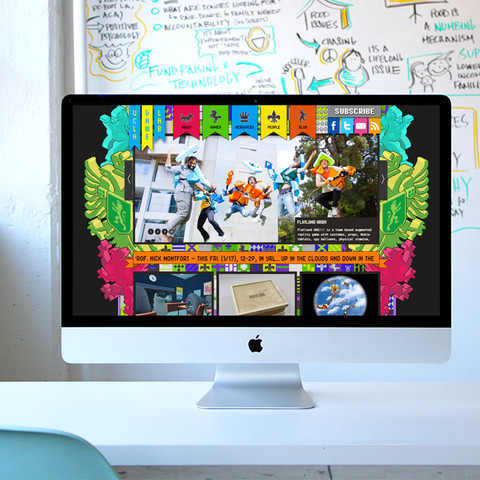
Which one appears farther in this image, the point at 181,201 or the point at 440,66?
the point at 440,66

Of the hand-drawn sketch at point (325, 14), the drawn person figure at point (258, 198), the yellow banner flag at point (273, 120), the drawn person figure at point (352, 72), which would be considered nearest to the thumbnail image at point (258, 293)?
the drawn person figure at point (258, 198)

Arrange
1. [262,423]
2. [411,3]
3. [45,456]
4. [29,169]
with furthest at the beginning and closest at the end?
[411,3], [29,169], [262,423], [45,456]

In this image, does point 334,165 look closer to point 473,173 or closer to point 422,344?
point 422,344

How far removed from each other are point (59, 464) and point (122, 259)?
0.48 metres

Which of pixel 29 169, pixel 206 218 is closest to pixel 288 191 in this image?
pixel 206 218

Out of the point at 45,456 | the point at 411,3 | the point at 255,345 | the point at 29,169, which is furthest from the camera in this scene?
the point at 411,3

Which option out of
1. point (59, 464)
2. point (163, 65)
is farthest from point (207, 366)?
point (59, 464)

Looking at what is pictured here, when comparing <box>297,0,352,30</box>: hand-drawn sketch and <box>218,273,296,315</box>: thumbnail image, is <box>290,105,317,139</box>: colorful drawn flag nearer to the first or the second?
<box>218,273,296,315</box>: thumbnail image

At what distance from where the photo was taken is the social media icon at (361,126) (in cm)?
98

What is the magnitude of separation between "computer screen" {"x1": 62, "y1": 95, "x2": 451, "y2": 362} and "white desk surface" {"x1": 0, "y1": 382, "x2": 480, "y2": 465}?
0.10 meters

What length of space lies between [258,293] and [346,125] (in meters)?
0.35

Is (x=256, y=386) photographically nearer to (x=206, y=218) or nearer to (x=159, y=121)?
(x=206, y=218)

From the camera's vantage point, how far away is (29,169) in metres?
2.03

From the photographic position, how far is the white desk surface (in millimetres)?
780
